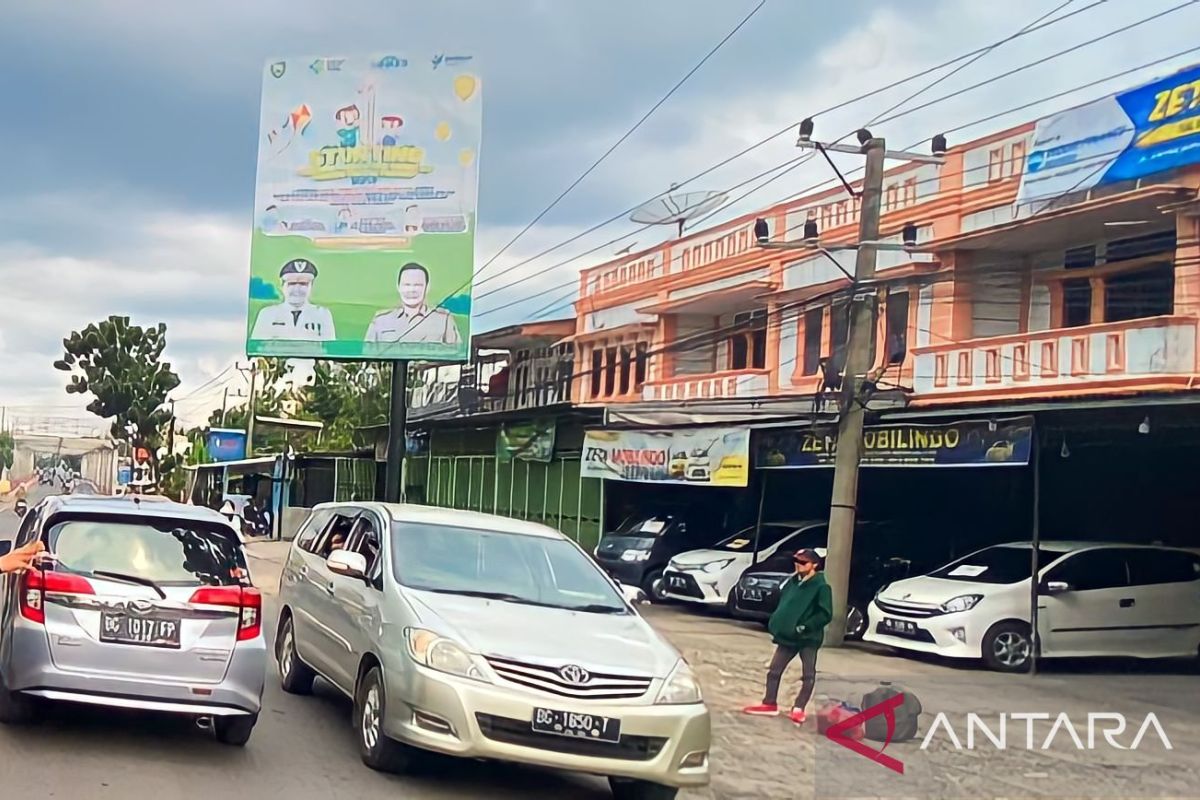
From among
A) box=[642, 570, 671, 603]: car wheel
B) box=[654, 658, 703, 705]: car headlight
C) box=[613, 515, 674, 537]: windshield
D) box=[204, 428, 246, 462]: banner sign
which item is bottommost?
box=[642, 570, 671, 603]: car wheel

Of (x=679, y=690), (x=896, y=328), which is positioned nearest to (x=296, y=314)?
(x=896, y=328)

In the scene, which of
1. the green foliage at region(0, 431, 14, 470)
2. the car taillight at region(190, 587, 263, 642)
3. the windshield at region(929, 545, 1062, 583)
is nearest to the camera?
the car taillight at region(190, 587, 263, 642)

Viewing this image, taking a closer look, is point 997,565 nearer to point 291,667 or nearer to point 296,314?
point 291,667

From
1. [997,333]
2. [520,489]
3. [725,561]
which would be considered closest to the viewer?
[725,561]

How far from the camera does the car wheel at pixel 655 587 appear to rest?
22562mm

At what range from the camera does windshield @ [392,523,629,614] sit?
350 inches

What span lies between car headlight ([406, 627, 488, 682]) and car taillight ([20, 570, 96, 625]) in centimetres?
199

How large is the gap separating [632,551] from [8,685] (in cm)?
1616

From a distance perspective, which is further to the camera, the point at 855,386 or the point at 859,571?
the point at 859,571

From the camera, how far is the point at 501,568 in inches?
364

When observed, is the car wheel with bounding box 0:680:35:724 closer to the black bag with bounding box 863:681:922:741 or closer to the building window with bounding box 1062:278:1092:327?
the black bag with bounding box 863:681:922:741

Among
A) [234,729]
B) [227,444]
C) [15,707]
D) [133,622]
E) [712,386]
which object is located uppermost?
[712,386]

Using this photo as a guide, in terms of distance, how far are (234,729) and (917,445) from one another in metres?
11.3

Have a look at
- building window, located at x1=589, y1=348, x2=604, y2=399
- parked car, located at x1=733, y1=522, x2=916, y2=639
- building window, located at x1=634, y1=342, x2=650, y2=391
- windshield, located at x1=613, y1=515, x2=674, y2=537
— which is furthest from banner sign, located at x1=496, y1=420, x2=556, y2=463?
parked car, located at x1=733, y1=522, x2=916, y2=639
